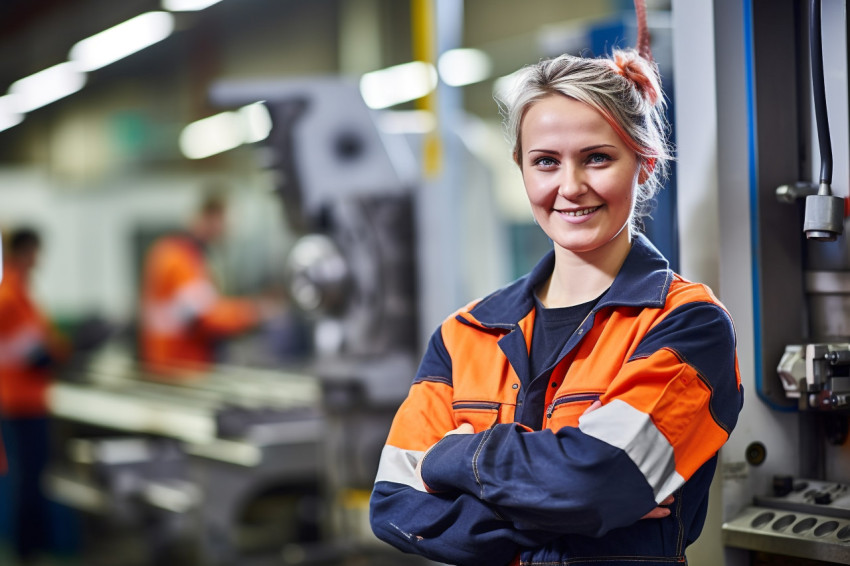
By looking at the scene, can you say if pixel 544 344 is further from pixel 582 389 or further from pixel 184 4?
pixel 184 4

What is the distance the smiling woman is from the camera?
4.20 feet

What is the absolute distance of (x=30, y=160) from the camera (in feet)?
37.1

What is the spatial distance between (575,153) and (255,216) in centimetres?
962

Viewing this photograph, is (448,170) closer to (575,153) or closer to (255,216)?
(575,153)

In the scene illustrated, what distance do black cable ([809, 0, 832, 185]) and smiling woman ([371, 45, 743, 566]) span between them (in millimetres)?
284

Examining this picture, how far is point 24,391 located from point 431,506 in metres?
4.64

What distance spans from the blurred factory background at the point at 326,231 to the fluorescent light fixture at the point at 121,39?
0.11 ft

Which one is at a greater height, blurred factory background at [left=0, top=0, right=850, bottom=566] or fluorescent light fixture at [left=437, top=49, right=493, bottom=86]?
fluorescent light fixture at [left=437, top=49, right=493, bottom=86]

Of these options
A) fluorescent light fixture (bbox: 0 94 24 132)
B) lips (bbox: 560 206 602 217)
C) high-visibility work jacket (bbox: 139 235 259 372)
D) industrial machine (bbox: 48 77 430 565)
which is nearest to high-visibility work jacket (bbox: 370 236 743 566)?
lips (bbox: 560 206 602 217)

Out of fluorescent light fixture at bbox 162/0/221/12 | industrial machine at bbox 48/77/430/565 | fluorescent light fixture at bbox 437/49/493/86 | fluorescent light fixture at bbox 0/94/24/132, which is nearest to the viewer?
industrial machine at bbox 48/77/430/565

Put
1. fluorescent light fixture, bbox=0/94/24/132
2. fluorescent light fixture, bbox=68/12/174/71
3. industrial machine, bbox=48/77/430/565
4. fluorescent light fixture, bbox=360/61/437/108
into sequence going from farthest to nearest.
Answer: fluorescent light fixture, bbox=0/94/24/132 → fluorescent light fixture, bbox=360/61/437/108 → fluorescent light fixture, bbox=68/12/174/71 → industrial machine, bbox=48/77/430/565

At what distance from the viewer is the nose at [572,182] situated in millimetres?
1366

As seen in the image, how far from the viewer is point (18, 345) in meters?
5.55

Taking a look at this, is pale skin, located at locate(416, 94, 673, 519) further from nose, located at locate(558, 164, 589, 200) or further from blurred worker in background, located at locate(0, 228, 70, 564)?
blurred worker in background, located at locate(0, 228, 70, 564)
